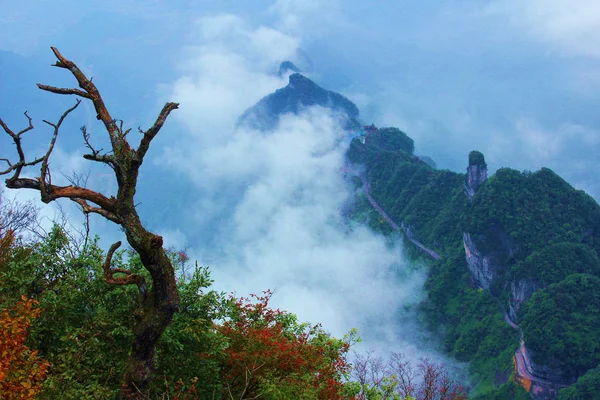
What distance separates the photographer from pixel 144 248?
16.4ft

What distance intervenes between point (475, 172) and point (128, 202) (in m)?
46.1

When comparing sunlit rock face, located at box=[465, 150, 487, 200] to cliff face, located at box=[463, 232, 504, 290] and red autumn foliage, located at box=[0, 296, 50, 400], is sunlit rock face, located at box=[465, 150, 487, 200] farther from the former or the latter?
red autumn foliage, located at box=[0, 296, 50, 400]

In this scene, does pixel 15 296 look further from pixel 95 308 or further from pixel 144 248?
pixel 144 248

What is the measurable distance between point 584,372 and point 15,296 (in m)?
33.7

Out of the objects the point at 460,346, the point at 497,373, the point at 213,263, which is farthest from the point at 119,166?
the point at 213,263

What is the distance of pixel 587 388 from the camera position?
26891 millimetres

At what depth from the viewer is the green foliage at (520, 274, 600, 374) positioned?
1196 inches

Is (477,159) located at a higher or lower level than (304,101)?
lower

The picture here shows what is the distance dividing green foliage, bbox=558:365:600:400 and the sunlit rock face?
22361 mm

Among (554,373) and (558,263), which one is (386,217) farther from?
(554,373)

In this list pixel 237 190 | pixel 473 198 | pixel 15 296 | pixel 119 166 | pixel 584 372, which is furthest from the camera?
pixel 237 190

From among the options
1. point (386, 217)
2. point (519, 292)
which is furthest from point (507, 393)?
point (386, 217)

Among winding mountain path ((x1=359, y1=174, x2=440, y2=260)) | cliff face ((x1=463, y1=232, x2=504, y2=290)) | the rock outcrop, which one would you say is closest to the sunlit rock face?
cliff face ((x1=463, y1=232, x2=504, y2=290))

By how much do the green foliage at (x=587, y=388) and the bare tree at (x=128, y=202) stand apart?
28.9 metres
